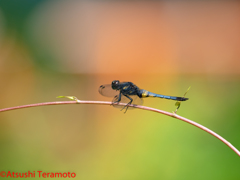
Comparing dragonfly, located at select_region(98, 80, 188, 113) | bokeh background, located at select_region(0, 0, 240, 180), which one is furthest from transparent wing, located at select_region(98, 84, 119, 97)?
bokeh background, located at select_region(0, 0, 240, 180)

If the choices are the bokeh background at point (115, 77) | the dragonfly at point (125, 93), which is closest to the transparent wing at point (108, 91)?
the dragonfly at point (125, 93)

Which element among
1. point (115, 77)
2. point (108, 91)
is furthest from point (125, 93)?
point (115, 77)

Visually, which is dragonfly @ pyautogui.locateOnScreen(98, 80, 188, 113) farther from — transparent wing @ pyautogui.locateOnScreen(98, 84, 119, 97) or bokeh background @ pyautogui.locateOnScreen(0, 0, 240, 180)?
bokeh background @ pyautogui.locateOnScreen(0, 0, 240, 180)

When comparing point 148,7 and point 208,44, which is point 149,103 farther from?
point 148,7

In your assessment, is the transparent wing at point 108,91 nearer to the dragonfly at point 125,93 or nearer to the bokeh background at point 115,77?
the dragonfly at point 125,93

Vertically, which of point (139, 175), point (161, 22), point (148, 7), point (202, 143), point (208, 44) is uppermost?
point (148, 7)

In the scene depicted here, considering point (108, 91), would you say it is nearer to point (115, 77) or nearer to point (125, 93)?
point (125, 93)

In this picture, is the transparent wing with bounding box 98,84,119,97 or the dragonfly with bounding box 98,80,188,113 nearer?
the dragonfly with bounding box 98,80,188,113

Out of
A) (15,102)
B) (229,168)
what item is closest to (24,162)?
(15,102)
